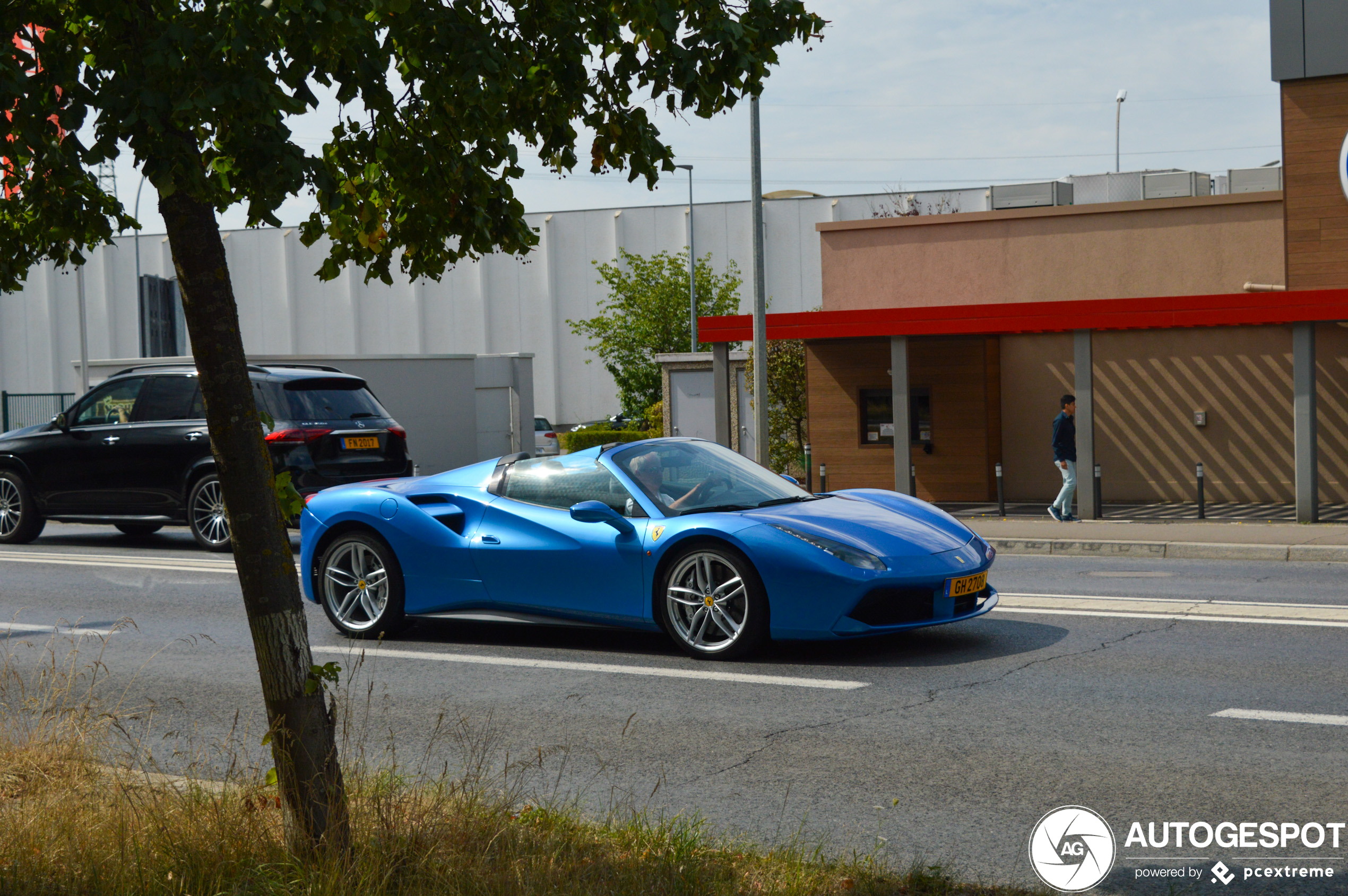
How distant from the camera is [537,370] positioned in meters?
62.6

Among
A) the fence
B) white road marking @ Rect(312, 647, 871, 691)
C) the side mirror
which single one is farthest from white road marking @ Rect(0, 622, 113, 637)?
the fence

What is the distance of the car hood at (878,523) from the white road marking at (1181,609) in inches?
59.3

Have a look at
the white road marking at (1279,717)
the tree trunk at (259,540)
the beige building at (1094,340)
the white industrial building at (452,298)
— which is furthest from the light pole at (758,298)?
the white industrial building at (452,298)

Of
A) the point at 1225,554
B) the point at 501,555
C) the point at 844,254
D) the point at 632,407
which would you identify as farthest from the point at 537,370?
the point at 501,555

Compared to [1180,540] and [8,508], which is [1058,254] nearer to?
[1180,540]

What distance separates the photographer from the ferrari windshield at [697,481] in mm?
8281

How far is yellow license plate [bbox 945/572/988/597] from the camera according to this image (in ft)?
25.2

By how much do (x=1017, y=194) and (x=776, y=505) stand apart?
1759 cm

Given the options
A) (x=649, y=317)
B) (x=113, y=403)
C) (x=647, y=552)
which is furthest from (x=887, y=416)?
(x=649, y=317)

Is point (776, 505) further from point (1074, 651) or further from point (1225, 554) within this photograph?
point (1225, 554)

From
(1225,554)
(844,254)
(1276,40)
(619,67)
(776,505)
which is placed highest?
(1276,40)

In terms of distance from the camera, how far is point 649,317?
5091 cm

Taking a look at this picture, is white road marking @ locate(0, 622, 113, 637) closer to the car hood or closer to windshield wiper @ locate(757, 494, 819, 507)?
windshield wiper @ locate(757, 494, 819, 507)

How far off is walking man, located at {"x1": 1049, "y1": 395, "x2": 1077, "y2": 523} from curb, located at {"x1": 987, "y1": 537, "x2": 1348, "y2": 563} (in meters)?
2.62
